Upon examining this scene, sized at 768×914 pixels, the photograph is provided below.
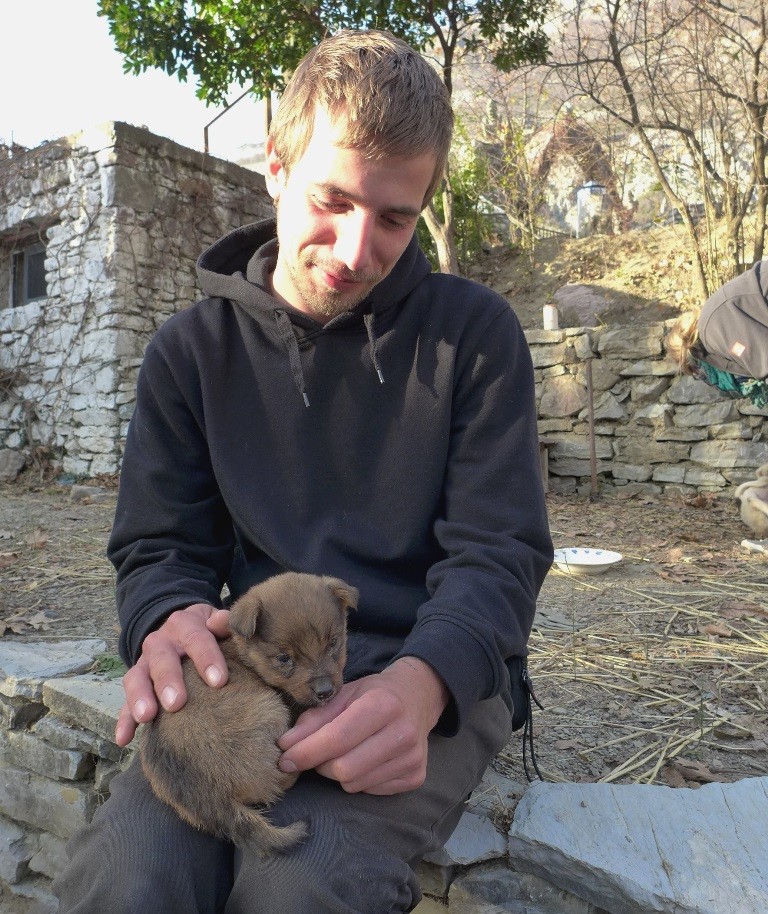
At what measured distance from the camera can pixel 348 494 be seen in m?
2.21

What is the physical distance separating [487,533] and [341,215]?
2.97 ft

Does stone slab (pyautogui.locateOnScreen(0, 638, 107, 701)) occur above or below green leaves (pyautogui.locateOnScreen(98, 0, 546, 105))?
below

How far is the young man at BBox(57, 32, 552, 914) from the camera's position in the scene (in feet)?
5.30

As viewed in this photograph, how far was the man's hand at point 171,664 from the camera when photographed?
68.2 inches

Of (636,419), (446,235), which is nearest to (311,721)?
(636,419)

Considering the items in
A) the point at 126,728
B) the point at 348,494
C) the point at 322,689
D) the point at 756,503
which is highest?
the point at 348,494

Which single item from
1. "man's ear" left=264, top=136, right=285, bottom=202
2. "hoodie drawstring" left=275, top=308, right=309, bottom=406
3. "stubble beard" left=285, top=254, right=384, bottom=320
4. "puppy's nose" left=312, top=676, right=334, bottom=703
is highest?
"man's ear" left=264, top=136, right=285, bottom=202

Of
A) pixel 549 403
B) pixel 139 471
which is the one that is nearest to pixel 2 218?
pixel 549 403

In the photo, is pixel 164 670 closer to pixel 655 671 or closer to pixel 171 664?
pixel 171 664

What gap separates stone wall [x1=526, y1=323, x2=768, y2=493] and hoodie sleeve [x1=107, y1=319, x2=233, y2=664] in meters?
7.67

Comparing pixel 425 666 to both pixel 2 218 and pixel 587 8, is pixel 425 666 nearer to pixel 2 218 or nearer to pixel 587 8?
pixel 587 8

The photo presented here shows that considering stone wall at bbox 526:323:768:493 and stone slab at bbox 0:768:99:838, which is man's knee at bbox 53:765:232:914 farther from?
stone wall at bbox 526:323:768:493

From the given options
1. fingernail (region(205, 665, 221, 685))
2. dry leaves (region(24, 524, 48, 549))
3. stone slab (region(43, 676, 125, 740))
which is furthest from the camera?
dry leaves (region(24, 524, 48, 549))

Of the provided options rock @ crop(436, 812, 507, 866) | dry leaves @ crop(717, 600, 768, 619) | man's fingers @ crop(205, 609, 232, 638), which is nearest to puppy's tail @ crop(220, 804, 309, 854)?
man's fingers @ crop(205, 609, 232, 638)
